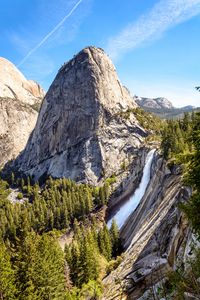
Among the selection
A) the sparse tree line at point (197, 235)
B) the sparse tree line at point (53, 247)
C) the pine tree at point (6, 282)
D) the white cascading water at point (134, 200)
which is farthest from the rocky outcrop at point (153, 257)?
the white cascading water at point (134, 200)

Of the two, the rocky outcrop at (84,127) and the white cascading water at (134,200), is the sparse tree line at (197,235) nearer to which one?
the white cascading water at (134,200)

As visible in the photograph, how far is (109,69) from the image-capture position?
172500 millimetres

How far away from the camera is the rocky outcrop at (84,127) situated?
140m

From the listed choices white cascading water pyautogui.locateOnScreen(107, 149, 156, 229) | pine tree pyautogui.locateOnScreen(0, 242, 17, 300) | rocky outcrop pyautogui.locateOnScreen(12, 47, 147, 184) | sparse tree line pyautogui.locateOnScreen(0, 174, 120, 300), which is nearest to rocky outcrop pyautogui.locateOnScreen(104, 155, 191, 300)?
sparse tree line pyautogui.locateOnScreen(0, 174, 120, 300)

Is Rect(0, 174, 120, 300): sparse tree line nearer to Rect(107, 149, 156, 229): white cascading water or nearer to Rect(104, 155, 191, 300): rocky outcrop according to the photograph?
Rect(104, 155, 191, 300): rocky outcrop

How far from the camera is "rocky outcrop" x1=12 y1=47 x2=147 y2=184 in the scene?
140 m

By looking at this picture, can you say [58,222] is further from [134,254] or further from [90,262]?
[134,254]

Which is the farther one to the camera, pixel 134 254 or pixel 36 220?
pixel 36 220

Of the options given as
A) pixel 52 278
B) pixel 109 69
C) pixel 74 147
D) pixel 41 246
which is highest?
pixel 109 69

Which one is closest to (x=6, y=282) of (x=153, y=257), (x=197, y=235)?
(x=153, y=257)

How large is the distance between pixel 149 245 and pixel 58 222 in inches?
2659

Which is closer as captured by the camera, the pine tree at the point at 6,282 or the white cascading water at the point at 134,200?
the pine tree at the point at 6,282

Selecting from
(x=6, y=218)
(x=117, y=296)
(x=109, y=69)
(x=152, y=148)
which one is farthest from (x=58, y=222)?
(x=109, y=69)

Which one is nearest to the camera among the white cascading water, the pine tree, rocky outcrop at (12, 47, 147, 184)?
the pine tree
